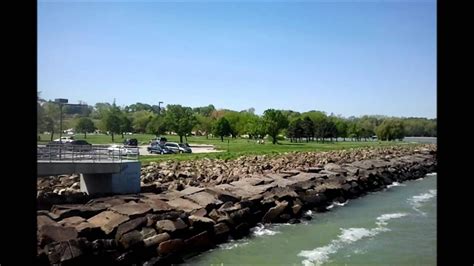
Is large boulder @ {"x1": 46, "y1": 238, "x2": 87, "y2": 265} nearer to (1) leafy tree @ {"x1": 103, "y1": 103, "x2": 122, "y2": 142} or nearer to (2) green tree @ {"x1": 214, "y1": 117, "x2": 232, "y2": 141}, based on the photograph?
(1) leafy tree @ {"x1": 103, "y1": 103, "x2": 122, "y2": 142}

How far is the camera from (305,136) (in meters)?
71.3

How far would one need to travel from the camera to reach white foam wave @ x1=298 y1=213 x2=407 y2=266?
12.0 metres

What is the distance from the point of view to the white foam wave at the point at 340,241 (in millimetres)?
11985

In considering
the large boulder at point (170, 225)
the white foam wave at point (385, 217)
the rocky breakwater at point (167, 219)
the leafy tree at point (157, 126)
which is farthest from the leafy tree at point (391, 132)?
the large boulder at point (170, 225)

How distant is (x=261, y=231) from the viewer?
50.3 feet

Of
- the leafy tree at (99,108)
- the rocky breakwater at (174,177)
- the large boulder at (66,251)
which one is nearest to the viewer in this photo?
the large boulder at (66,251)

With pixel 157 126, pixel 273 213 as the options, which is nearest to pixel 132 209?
pixel 273 213

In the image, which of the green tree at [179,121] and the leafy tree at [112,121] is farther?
the leafy tree at [112,121]

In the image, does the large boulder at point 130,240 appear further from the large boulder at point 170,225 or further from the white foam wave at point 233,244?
the white foam wave at point 233,244

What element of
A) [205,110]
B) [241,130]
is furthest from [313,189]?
[205,110]

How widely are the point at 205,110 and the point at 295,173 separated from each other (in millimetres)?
86237

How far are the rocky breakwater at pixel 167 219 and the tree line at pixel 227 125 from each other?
104 feet
